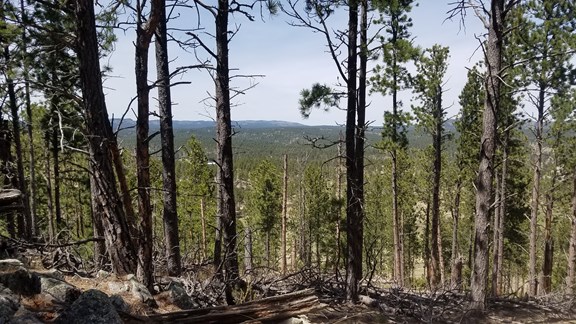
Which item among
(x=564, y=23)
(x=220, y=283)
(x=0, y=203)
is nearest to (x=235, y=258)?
(x=220, y=283)

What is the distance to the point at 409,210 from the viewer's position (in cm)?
2608

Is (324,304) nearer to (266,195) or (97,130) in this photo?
(97,130)

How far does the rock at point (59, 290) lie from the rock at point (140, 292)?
2.03ft

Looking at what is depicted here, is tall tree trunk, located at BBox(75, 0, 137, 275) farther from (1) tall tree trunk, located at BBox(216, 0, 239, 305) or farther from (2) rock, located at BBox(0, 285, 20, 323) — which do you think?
(1) tall tree trunk, located at BBox(216, 0, 239, 305)

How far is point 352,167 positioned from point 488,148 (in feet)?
7.24

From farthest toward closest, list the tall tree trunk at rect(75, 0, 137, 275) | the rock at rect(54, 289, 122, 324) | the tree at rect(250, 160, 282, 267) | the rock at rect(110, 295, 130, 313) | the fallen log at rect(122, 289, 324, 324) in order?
the tree at rect(250, 160, 282, 267), the tall tree trunk at rect(75, 0, 137, 275), the rock at rect(110, 295, 130, 313), the fallen log at rect(122, 289, 324, 324), the rock at rect(54, 289, 122, 324)

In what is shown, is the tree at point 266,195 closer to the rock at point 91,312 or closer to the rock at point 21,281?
the rock at point 21,281

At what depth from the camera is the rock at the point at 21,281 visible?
378 centimetres

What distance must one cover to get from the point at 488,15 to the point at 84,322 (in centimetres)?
676

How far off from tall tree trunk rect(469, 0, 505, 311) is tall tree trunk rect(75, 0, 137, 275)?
5.40 metres

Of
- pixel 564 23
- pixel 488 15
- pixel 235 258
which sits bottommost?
pixel 235 258

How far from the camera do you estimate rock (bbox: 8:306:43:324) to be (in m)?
2.97

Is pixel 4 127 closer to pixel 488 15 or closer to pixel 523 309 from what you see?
pixel 488 15

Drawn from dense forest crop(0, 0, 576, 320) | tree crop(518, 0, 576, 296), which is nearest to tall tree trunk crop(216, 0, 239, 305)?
dense forest crop(0, 0, 576, 320)
